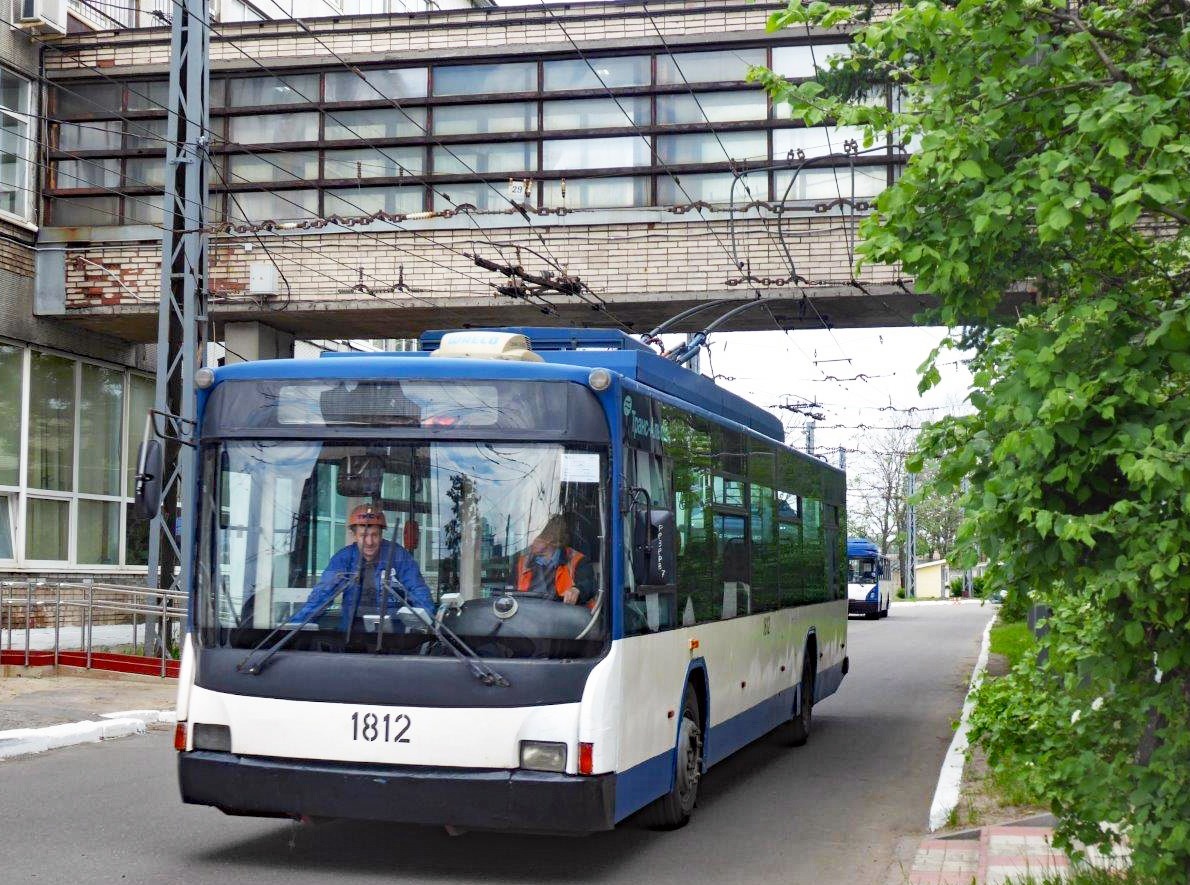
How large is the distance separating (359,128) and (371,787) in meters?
19.2

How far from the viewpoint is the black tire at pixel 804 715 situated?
14117 millimetres

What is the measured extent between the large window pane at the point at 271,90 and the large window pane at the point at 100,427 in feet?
16.6

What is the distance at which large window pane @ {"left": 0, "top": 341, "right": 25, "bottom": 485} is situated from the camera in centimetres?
2378

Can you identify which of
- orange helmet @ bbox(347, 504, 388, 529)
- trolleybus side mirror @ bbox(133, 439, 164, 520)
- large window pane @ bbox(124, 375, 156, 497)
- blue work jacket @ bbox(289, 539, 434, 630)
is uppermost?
large window pane @ bbox(124, 375, 156, 497)

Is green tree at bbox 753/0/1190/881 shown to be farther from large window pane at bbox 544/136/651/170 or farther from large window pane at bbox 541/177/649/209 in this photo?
large window pane at bbox 544/136/651/170

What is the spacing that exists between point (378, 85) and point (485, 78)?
1.72 m

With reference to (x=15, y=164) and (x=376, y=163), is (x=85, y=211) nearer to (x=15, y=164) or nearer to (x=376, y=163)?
(x=15, y=164)

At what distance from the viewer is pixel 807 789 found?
1141 centimetres

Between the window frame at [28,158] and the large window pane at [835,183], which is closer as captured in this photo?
the large window pane at [835,183]

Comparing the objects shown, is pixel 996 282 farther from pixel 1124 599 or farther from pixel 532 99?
pixel 532 99

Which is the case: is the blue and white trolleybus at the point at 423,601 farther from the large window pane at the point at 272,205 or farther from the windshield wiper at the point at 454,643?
the large window pane at the point at 272,205

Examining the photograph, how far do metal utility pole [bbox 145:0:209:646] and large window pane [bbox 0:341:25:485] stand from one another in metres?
4.13

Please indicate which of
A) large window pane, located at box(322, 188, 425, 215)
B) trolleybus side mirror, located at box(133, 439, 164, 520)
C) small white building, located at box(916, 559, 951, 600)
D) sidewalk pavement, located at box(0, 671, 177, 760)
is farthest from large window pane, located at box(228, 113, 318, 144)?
small white building, located at box(916, 559, 951, 600)

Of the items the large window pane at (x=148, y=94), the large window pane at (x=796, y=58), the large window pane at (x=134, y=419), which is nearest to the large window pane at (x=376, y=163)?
the large window pane at (x=148, y=94)
